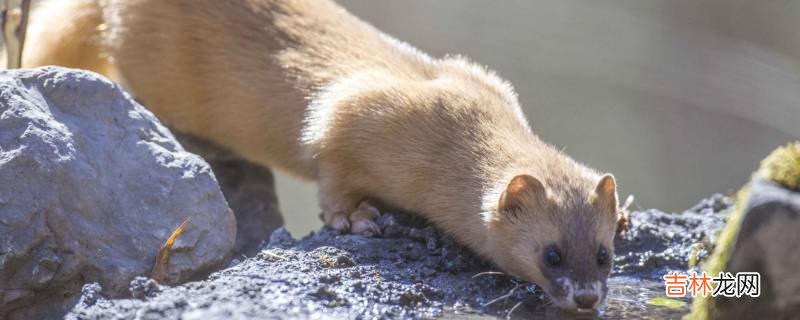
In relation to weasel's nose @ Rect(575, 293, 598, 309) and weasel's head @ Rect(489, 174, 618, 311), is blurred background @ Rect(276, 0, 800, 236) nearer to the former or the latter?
weasel's head @ Rect(489, 174, 618, 311)

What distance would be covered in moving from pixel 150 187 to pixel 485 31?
40.8 ft

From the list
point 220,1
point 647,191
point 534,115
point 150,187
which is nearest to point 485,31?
point 534,115

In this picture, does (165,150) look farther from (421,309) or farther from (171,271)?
(421,309)

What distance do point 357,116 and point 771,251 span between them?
3.25 m

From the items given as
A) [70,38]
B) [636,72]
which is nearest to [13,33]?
[70,38]

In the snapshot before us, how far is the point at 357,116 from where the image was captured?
7.10 meters

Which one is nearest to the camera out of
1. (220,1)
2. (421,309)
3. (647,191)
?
(421,309)

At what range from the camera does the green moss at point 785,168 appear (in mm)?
4633

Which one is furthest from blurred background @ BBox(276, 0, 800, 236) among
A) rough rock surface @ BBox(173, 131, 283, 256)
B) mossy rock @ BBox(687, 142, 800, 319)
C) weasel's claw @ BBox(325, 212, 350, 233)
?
mossy rock @ BBox(687, 142, 800, 319)

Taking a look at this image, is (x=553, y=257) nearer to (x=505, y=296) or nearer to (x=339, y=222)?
(x=505, y=296)

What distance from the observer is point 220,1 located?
8188 mm

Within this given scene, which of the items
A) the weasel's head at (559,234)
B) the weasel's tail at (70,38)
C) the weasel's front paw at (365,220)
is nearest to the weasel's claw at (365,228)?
the weasel's front paw at (365,220)

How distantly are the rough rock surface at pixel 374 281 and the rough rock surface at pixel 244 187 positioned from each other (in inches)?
77.9

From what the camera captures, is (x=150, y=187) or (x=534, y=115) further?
(x=534, y=115)
